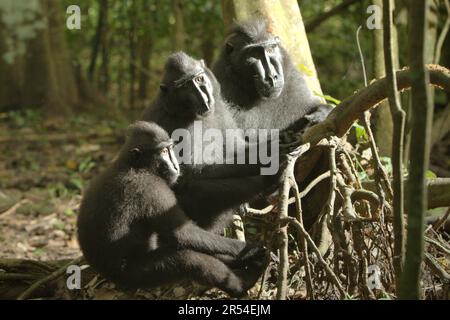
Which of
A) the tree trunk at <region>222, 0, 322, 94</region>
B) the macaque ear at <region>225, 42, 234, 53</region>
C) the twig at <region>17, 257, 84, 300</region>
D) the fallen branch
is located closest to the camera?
the twig at <region>17, 257, 84, 300</region>

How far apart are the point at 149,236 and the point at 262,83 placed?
178cm

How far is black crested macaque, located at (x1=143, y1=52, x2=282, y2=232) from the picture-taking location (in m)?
5.16

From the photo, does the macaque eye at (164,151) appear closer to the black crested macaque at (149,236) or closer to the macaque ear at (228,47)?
the black crested macaque at (149,236)

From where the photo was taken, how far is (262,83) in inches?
224

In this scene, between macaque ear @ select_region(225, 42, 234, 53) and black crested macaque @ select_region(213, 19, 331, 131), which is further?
macaque ear @ select_region(225, 42, 234, 53)

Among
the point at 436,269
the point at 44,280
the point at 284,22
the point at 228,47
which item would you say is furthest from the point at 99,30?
the point at 436,269

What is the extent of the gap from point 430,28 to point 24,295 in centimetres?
580

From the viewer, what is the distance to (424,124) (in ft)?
9.87

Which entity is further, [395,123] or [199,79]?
[199,79]

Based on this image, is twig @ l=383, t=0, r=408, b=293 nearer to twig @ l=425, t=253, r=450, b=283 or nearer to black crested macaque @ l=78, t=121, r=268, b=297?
twig @ l=425, t=253, r=450, b=283

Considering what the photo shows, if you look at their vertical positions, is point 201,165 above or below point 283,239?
above

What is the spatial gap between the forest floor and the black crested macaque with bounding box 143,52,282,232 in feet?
8.35

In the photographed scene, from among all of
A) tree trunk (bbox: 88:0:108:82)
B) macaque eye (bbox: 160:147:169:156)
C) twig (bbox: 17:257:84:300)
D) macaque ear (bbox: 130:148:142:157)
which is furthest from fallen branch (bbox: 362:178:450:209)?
tree trunk (bbox: 88:0:108:82)

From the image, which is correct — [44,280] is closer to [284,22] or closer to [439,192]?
[439,192]
